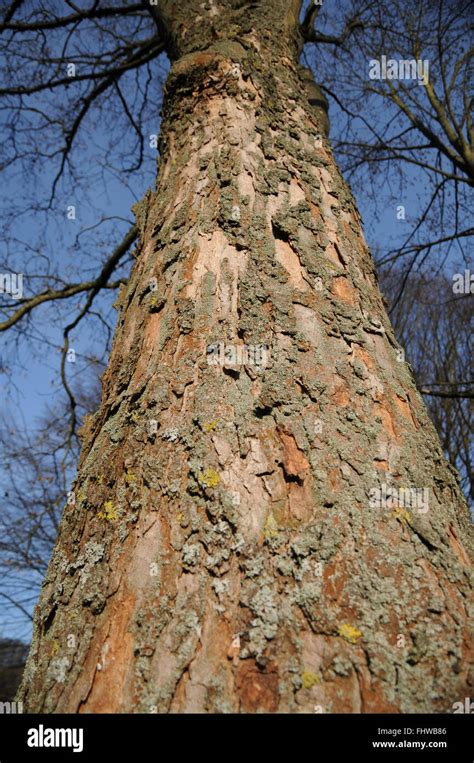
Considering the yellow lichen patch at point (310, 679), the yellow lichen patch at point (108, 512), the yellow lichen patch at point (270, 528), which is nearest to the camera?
the yellow lichen patch at point (310, 679)

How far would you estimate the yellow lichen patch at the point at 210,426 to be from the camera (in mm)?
1159

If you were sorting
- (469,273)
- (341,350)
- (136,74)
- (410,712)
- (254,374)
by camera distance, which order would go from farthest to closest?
(469,273) < (136,74) < (341,350) < (254,374) < (410,712)

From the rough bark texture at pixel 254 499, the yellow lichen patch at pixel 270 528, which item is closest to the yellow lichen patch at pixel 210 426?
the rough bark texture at pixel 254 499

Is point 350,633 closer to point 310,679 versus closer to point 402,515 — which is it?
point 310,679

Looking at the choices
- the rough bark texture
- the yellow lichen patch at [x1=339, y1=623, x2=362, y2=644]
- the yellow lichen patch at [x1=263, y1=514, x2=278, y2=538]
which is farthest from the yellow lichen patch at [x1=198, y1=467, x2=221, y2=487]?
the yellow lichen patch at [x1=339, y1=623, x2=362, y2=644]

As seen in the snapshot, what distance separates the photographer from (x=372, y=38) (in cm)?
555

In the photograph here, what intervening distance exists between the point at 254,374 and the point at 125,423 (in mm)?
373

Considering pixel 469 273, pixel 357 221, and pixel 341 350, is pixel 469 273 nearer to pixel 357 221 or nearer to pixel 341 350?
pixel 357 221

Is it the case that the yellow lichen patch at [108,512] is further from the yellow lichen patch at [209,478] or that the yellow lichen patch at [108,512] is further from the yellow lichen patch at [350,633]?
the yellow lichen patch at [350,633]

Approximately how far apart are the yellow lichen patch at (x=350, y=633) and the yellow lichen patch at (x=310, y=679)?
0.28 ft

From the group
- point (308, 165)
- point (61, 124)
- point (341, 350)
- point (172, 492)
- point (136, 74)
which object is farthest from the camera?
point (136, 74)

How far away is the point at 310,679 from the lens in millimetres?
846

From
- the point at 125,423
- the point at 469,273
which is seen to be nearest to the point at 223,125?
the point at 125,423

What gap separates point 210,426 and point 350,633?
530mm
